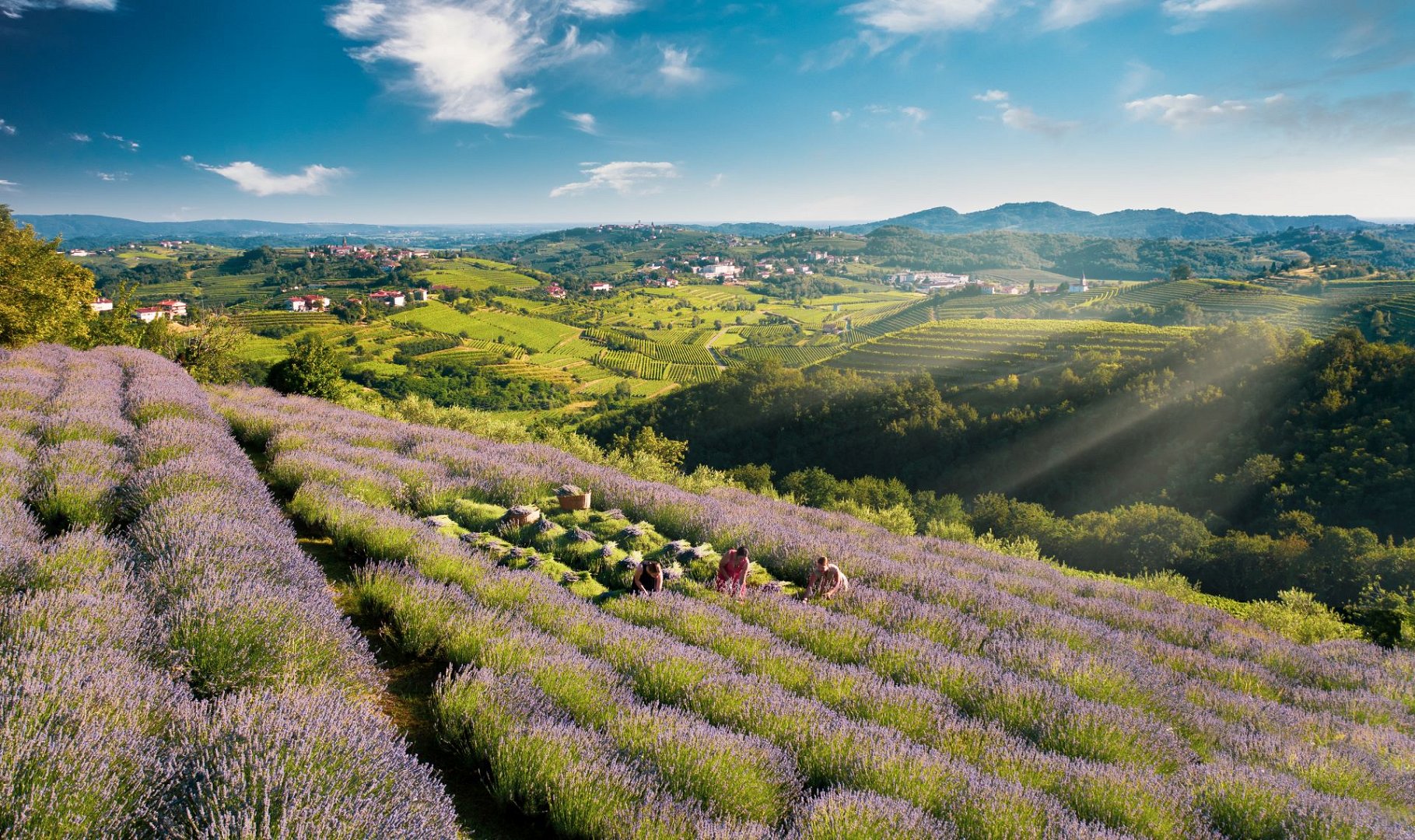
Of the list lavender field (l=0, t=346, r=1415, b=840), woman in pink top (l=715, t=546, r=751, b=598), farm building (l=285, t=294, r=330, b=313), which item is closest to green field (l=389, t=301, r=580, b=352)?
→ farm building (l=285, t=294, r=330, b=313)

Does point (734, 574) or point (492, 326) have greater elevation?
point (492, 326)

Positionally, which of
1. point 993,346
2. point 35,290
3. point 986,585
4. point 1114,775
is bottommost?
point 993,346

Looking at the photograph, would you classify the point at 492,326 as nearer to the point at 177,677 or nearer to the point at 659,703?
the point at 177,677

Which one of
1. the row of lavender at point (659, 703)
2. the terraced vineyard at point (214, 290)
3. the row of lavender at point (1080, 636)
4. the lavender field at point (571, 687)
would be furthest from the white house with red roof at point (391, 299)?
the row of lavender at point (659, 703)

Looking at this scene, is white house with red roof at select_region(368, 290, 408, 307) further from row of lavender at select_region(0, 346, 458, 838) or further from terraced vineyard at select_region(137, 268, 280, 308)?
row of lavender at select_region(0, 346, 458, 838)

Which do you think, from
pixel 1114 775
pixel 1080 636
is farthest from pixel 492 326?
pixel 1114 775

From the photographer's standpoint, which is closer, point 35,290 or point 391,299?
point 35,290

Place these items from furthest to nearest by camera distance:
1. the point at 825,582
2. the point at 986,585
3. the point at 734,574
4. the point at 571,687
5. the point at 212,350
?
the point at 212,350, the point at 986,585, the point at 825,582, the point at 734,574, the point at 571,687
